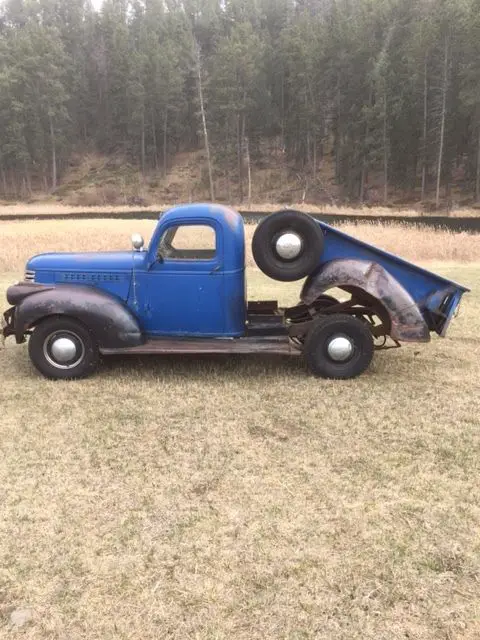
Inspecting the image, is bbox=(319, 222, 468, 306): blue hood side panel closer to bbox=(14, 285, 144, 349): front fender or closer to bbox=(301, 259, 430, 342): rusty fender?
bbox=(301, 259, 430, 342): rusty fender

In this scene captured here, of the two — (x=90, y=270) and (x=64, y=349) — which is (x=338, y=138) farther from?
(x=64, y=349)

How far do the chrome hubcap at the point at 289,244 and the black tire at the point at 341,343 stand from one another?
84 cm

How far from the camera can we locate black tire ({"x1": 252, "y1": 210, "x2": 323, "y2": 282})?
5.90 metres

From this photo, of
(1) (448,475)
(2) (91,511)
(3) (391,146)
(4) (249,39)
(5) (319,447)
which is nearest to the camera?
(2) (91,511)

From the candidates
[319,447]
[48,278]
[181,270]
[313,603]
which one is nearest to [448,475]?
[319,447]

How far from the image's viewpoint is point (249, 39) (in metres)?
57.7

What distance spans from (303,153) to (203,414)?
5848cm

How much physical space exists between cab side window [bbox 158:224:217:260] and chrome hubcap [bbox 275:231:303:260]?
741mm

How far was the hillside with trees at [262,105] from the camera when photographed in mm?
45406

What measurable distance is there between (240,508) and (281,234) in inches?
126

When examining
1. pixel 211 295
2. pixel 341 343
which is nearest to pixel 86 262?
pixel 211 295

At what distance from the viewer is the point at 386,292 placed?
19.5 feet

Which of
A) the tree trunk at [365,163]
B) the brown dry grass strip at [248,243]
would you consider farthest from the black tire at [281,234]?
the tree trunk at [365,163]

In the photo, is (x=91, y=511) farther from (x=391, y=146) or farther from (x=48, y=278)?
(x=391, y=146)
